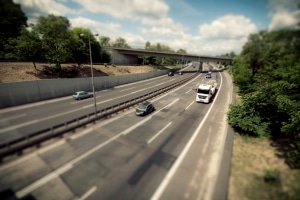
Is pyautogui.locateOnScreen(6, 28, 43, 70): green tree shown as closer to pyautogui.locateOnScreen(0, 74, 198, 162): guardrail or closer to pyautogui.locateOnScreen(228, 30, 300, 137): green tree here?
pyautogui.locateOnScreen(0, 74, 198, 162): guardrail

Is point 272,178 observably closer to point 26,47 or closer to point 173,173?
point 173,173

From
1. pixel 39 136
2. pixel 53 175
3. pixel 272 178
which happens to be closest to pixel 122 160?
pixel 53 175

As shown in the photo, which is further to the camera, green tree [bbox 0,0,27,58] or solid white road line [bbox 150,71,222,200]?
green tree [bbox 0,0,27,58]

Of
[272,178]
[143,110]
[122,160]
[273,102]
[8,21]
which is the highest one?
[8,21]

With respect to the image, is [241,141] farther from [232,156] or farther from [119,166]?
[119,166]

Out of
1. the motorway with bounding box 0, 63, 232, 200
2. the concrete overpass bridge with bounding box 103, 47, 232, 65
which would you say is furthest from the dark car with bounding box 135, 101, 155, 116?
the concrete overpass bridge with bounding box 103, 47, 232, 65

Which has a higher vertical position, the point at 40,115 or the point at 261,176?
the point at 261,176

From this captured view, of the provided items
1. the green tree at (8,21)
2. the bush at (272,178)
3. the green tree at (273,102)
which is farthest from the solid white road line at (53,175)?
the green tree at (8,21)
